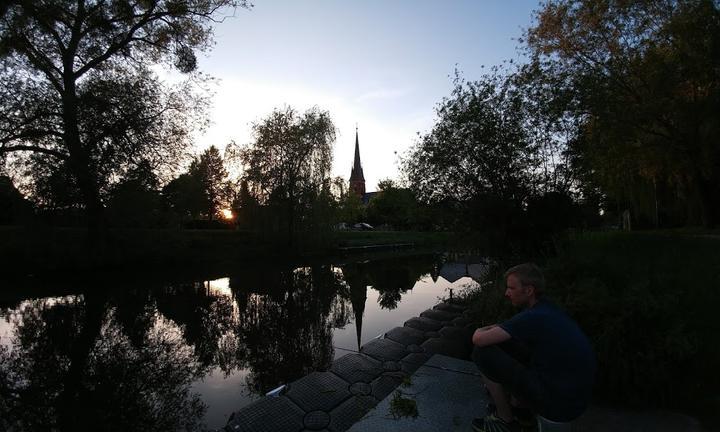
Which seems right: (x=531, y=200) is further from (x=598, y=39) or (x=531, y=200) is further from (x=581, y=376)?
(x=598, y=39)

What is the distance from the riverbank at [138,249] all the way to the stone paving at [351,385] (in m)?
3.68

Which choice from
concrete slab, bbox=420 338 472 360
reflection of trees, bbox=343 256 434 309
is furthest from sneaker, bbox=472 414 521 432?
reflection of trees, bbox=343 256 434 309

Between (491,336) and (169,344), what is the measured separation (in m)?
6.75

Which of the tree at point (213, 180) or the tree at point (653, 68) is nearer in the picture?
the tree at point (653, 68)

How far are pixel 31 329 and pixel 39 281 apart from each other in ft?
25.9

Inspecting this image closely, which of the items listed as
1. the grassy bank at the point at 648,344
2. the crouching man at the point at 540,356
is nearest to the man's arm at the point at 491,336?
the crouching man at the point at 540,356

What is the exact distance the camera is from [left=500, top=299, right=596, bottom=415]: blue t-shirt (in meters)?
2.22

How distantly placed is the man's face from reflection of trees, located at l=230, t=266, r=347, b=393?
162 inches

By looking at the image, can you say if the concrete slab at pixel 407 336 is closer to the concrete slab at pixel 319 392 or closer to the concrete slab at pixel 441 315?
the concrete slab at pixel 441 315

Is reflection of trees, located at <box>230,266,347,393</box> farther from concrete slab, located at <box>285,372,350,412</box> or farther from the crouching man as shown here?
the crouching man

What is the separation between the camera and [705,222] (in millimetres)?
18875

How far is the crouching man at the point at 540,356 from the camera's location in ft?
7.30

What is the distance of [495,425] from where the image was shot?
267 cm

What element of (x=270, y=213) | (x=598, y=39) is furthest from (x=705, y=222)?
(x=270, y=213)
